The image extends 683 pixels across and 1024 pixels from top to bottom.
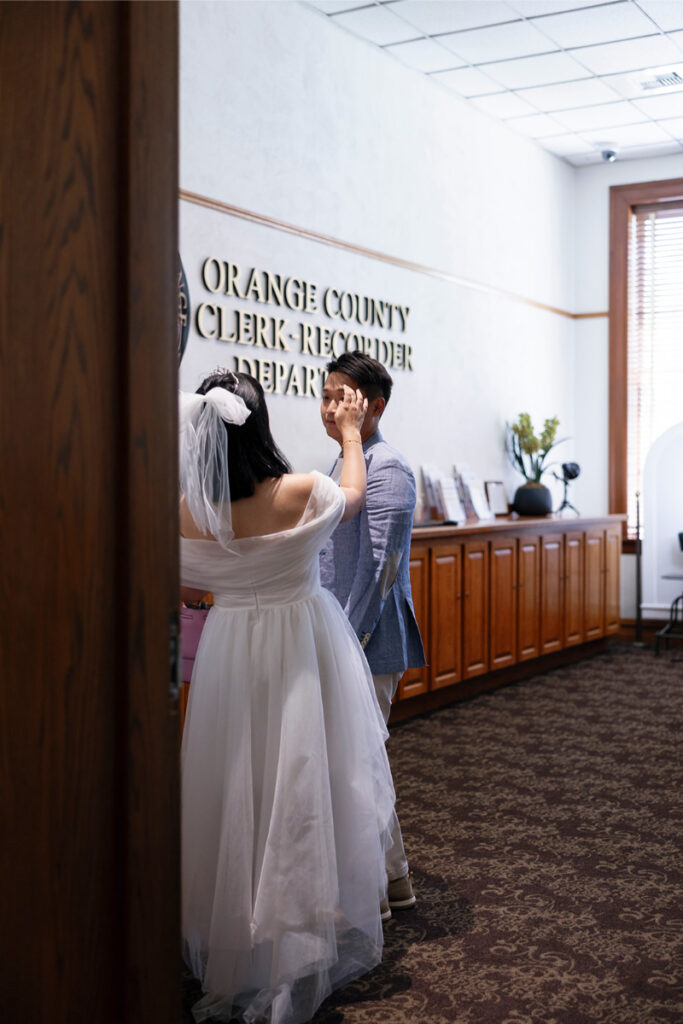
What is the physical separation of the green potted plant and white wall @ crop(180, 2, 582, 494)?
145 millimetres

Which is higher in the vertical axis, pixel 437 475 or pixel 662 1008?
pixel 437 475

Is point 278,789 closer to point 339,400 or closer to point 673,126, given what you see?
point 339,400

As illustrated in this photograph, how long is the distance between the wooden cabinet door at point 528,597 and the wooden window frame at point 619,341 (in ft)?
6.51

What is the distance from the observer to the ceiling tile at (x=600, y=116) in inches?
285

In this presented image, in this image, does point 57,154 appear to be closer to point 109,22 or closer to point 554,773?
point 109,22

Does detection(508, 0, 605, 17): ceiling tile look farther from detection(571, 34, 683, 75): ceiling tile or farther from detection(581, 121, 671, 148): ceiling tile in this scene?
detection(581, 121, 671, 148): ceiling tile

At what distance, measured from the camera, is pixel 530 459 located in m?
7.80

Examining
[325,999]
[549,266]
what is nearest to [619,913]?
[325,999]

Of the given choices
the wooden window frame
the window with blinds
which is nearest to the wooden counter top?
the wooden window frame

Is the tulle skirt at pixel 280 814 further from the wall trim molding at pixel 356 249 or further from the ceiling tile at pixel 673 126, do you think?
the ceiling tile at pixel 673 126

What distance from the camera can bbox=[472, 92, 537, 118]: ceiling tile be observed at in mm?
7016

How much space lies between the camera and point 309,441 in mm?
5551

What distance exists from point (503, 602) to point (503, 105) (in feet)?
11.3

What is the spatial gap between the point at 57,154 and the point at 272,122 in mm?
4226
